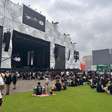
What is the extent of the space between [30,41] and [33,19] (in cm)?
352

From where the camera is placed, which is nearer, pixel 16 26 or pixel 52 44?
pixel 16 26

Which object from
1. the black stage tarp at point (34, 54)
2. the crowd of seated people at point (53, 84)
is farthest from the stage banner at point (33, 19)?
the crowd of seated people at point (53, 84)

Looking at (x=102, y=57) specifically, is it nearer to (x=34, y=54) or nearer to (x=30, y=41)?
(x=34, y=54)

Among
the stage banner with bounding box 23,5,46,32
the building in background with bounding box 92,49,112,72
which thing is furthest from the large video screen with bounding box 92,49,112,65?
the stage banner with bounding box 23,5,46,32

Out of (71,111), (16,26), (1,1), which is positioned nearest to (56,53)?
(16,26)

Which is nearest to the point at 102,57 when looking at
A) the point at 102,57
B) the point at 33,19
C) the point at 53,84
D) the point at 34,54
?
the point at 102,57

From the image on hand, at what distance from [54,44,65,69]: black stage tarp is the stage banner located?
19.2ft

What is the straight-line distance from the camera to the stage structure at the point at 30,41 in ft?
97.6

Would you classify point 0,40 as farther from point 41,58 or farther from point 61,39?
point 61,39

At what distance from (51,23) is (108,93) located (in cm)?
2762

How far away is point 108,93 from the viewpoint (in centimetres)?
1770

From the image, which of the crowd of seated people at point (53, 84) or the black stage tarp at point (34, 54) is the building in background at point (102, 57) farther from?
the crowd of seated people at point (53, 84)

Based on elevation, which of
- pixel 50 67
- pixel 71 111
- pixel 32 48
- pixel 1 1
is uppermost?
pixel 1 1

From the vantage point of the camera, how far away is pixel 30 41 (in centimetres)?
3806
